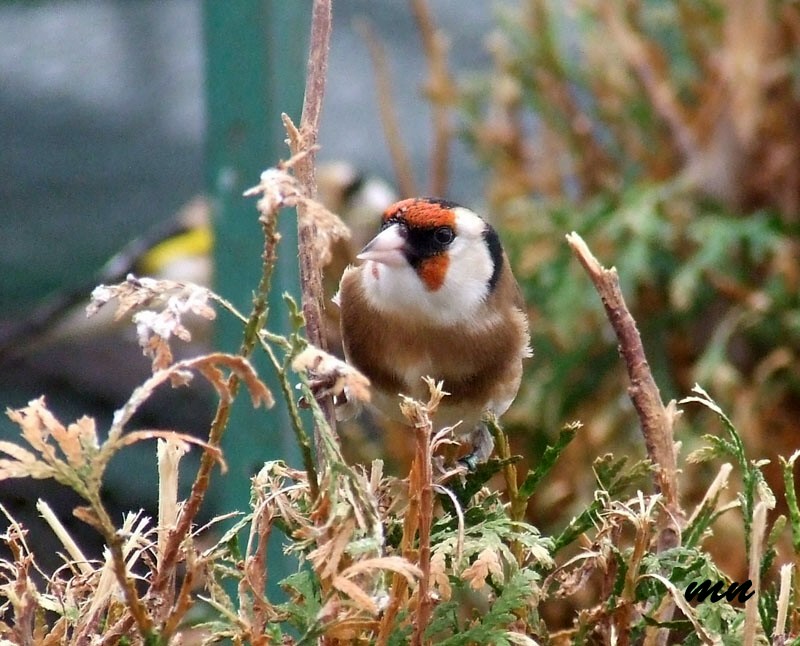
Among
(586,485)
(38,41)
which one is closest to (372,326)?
(586,485)

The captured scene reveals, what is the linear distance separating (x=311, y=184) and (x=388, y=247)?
0.43 metres

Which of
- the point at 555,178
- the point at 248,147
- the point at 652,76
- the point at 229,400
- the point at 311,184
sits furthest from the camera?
the point at 555,178

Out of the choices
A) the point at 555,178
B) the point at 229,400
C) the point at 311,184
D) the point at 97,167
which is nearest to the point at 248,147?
the point at 555,178

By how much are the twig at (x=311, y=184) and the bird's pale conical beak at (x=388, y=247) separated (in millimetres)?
384

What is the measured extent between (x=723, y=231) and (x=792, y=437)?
38 cm

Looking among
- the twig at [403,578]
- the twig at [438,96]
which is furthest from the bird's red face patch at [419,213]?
the twig at [438,96]

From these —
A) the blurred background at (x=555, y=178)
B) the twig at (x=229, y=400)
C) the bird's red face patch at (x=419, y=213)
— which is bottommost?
the blurred background at (x=555, y=178)

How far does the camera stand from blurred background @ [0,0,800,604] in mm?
1914

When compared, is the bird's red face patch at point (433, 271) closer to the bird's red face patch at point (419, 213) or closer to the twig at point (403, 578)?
the bird's red face patch at point (419, 213)

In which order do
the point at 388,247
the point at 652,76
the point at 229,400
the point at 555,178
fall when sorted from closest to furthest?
the point at 229,400 → the point at 388,247 → the point at 652,76 → the point at 555,178

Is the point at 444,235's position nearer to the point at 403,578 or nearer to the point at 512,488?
the point at 512,488

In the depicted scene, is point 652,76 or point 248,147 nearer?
point 248,147

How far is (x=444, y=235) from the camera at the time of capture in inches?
41.3

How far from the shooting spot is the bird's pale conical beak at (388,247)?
0.99 m
